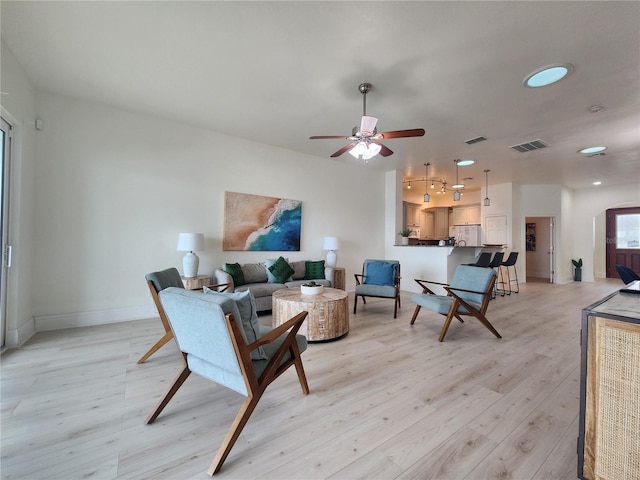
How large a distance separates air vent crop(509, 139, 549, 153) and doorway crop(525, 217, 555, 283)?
16.8 ft

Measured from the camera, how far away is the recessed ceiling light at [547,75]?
2.65 m

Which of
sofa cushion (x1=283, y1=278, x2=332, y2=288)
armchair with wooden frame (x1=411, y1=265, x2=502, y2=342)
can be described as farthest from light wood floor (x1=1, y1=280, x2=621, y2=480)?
sofa cushion (x1=283, y1=278, x2=332, y2=288)

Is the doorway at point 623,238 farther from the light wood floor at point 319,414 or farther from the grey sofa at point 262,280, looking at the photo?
the grey sofa at point 262,280

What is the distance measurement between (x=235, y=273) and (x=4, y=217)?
2518mm

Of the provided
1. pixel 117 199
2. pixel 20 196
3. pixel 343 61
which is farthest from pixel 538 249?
pixel 20 196

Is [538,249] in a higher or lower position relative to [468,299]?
higher

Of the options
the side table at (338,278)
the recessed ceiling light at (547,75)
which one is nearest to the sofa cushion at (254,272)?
the side table at (338,278)

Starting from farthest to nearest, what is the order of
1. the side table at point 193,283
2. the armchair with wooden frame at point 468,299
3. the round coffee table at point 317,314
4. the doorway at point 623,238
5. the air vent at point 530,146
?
the doorway at point 623,238 → the air vent at point 530,146 → the side table at point 193,283 → the armchair with wooden frame at point 468,299 → the round coffee table at point 317,314

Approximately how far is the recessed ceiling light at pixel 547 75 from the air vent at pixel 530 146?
2052mm

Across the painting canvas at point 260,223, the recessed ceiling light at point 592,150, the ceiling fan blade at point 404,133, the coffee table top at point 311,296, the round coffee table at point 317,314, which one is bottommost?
the round coffee table at point 317,314

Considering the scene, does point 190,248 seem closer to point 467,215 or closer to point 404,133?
point 404,133

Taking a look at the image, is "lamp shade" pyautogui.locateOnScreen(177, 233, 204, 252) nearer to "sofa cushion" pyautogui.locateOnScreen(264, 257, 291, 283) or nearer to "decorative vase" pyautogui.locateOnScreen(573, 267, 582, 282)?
"sofa cushion" pyautogui.locateOnScreen(264, 257, 291, 283)

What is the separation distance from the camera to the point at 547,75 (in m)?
2.78

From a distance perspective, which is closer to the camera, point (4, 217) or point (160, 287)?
point (160, 287)
